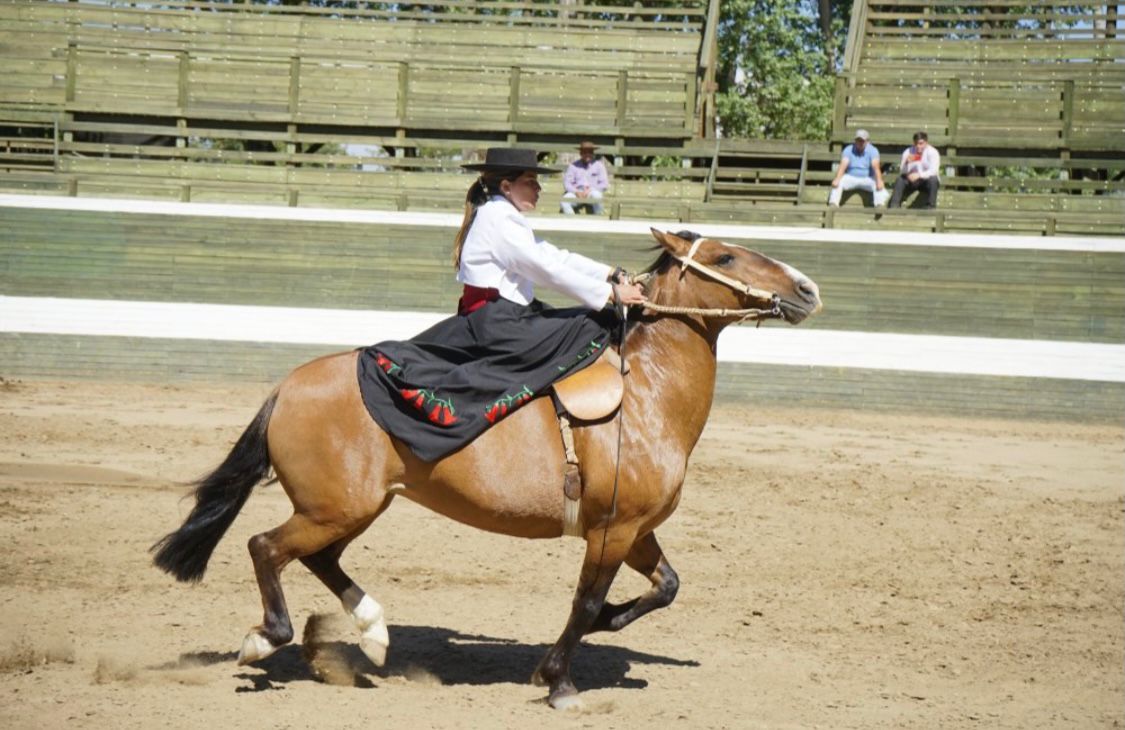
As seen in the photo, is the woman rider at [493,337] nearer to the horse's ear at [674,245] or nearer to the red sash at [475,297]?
the red sash at [475,297]

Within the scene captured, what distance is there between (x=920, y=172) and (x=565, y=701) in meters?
13.5

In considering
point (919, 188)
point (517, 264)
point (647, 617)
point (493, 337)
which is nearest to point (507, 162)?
point (517, 264)

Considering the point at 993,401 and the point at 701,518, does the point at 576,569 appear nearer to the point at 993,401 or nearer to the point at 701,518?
the point at 701,518

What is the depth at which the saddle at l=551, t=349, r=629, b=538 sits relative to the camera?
5.93 m

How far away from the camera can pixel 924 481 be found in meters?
11.7

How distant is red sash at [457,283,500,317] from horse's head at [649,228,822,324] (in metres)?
0.80

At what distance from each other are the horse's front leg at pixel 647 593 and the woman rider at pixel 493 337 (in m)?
1.03

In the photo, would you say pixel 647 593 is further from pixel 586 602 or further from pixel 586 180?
pixel 586 180

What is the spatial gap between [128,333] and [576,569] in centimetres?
948

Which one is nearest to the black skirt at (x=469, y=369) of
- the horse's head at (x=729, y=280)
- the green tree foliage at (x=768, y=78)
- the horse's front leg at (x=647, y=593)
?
the horse's head at (x=729, y=280)

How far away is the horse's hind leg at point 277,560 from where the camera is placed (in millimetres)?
5902

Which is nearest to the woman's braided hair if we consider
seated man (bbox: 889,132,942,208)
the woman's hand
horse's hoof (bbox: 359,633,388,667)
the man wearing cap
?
the woman's hand

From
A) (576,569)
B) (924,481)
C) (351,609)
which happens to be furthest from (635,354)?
(924,481)

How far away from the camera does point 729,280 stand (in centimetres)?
612
